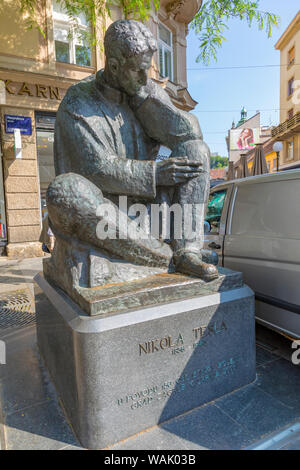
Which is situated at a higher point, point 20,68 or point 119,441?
point 20,68

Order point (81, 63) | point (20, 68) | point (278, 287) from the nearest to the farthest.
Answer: point (278, 287)
point (20, 68)
point (81, 63)

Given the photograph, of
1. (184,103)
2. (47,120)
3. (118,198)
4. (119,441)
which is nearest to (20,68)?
(47,120)

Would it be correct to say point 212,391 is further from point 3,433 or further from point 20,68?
point 20,68

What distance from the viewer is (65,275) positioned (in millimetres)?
2043

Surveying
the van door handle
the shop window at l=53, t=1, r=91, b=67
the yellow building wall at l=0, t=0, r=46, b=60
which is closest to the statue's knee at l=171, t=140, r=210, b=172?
the van door handle

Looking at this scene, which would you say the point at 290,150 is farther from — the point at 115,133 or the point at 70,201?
the point at 70,201

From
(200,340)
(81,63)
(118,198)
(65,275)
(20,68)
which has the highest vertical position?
A: (81,63)

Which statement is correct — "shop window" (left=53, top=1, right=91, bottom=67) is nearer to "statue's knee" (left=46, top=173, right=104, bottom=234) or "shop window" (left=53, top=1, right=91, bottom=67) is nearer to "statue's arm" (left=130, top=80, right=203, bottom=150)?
"statue's arm" (left=130, top=80, right=203, bottom=150)

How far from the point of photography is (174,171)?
84.0 inches

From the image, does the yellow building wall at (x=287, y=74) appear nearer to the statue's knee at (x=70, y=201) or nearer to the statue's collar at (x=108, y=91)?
the statue's collar at (x=108, y=91)

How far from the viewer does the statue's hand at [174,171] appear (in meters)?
2.14

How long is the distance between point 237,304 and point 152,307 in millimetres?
655

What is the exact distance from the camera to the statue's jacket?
2.12 m

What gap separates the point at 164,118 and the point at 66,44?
829 cm
